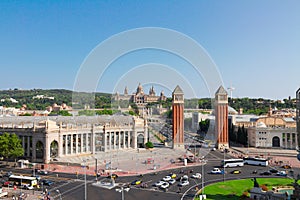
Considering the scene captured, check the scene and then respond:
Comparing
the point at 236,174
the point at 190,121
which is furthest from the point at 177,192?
the point at 190,121

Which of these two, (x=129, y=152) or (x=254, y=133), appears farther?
(x=254, y=133)

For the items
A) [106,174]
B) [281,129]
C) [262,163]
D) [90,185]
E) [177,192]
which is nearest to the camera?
[177,192]

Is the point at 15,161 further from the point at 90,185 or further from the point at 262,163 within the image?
the point at 262,163

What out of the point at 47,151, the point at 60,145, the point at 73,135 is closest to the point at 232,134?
the point at 73,135

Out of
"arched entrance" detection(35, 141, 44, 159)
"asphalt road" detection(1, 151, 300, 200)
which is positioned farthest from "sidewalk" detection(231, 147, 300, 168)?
"arched entrance" detection(35, 141, 44, 159)

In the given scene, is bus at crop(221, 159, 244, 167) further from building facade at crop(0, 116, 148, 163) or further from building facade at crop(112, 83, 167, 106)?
building facade at crop(112, 83, 167, 106)

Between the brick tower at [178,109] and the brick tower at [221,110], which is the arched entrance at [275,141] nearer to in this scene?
the brick tower at [221,110]
